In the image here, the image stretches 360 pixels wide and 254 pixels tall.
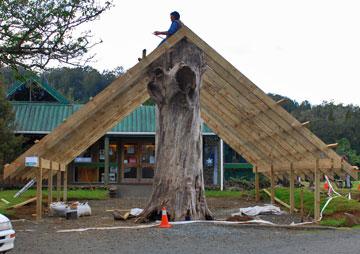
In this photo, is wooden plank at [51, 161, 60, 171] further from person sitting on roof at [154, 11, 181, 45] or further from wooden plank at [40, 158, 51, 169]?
person sitting on roof at [154, 11, 181, 45]

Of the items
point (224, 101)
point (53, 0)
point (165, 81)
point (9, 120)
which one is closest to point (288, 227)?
point (165, 81)

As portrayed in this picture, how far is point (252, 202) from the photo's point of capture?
24219 mm

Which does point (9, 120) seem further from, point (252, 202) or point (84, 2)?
point (84, 2)

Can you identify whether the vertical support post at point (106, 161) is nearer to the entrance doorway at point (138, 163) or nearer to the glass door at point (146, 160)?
the entrance doorway at point (138, 163)

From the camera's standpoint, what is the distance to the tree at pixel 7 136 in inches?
1086

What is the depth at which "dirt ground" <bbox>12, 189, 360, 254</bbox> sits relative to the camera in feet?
32.6

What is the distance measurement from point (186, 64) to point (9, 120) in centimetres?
1655

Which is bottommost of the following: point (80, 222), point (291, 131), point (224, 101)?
point (80, 222)

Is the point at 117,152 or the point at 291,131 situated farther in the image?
the point at 117,152

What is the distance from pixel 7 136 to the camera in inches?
1096

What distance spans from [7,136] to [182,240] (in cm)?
1891

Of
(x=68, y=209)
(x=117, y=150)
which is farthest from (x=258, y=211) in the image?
(x=117, y=150)

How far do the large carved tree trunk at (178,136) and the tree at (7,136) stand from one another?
48.3 ft

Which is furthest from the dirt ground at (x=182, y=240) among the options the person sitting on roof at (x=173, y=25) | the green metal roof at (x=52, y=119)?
the green metal roof at (x=52, y=119)
